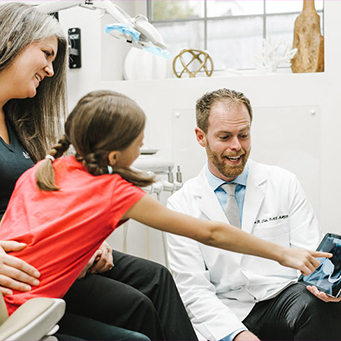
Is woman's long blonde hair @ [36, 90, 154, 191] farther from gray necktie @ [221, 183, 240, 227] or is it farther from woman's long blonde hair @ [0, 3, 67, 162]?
gray necktie @ [221, 183, 240, 227]

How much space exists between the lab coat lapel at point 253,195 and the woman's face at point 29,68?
755mm

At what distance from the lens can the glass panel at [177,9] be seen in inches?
115

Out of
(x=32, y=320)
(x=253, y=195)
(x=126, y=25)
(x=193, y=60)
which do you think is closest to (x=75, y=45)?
(x=193, y=60)

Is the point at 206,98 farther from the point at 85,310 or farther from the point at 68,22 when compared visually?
the point at 68,22

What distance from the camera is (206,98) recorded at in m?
1.75

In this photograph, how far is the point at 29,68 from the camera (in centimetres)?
136

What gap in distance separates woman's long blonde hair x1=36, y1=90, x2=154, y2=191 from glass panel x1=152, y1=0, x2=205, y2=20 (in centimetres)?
204

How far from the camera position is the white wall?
229 centimetres

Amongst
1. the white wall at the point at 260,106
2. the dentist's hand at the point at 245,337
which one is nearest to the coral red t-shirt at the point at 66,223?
the dentist's hand at the point at 245,337

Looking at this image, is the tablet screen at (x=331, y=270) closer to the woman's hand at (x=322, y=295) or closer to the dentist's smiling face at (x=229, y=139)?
the woman's hand at (x=322, y=295)

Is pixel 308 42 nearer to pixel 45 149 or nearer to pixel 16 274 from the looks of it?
pixel 45 149

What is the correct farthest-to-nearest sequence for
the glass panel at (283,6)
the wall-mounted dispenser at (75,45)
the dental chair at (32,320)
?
the glass panel at (283,6) < the wall-mounted dispenser at (75,45) < the dental chair at (32,320)

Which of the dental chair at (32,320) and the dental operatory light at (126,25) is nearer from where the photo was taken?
the dental chair at (32,320)

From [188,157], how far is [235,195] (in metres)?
0.82
